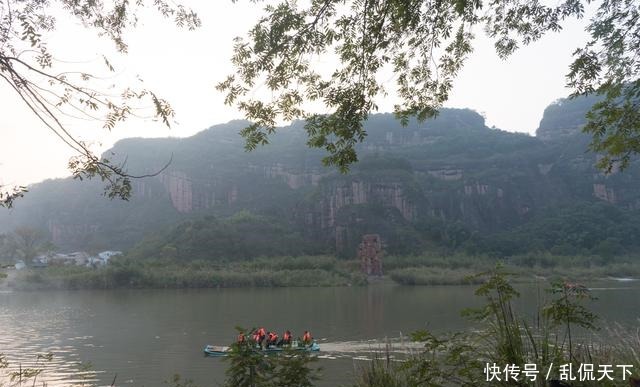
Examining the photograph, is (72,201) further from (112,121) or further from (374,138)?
(112,121)

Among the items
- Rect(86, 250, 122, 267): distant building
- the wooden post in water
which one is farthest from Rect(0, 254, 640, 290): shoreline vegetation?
Rect(86, 250, 122, 267): distant building

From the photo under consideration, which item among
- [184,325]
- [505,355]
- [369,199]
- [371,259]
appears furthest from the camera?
[369,199]

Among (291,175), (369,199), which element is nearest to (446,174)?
(369,199)

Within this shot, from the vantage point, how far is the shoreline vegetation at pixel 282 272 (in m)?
56.6

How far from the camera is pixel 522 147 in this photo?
142m

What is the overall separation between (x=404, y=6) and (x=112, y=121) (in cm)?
333

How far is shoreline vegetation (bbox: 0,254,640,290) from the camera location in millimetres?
56594

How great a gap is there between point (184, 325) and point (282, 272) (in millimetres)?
34975

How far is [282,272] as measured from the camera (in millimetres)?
62938

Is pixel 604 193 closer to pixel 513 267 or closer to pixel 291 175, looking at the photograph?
pixel 513 267

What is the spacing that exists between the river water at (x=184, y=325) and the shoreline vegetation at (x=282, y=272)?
8937 millimetres

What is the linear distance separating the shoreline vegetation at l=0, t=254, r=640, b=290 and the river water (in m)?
8.94

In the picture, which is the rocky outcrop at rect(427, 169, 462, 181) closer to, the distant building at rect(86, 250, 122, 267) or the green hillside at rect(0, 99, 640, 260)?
the green hillside at rect(0, 99, 640, 260)

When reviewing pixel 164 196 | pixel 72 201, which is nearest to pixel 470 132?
pixel 164 196
